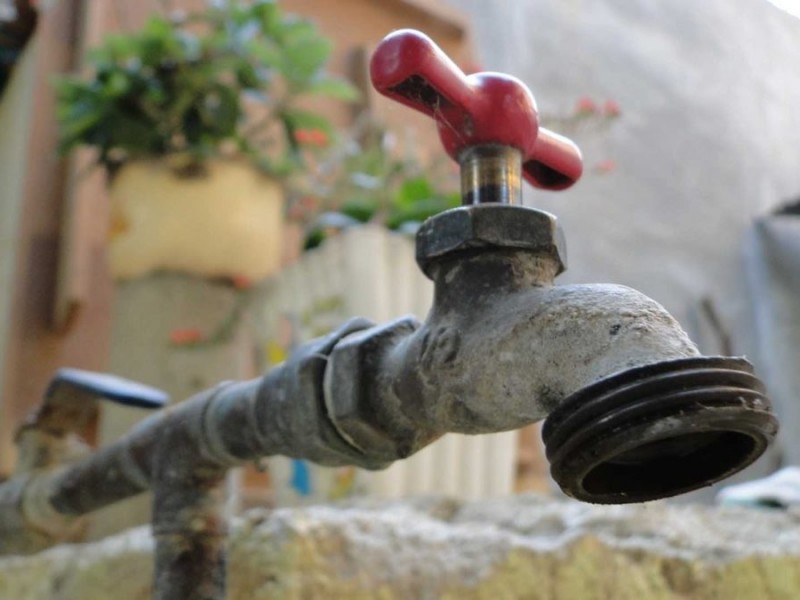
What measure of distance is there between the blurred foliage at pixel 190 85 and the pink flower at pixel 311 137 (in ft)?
0.03

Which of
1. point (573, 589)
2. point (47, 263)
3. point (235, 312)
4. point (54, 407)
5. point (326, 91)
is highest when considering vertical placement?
point (326, 91)

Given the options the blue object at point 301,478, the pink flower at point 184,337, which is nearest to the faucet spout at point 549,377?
the blue object at point 301,478

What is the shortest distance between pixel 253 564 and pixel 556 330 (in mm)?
271

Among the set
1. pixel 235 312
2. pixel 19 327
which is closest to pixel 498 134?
pixel 235 312

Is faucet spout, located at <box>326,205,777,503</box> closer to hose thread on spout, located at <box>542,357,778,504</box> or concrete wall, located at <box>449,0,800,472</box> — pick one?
hose thread on spout, located at <box>542,357,778,504</box>

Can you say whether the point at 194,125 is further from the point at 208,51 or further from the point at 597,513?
the point at 597,513

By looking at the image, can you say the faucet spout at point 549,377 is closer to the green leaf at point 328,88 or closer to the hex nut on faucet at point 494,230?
the hex nut on faucet at point 494,230

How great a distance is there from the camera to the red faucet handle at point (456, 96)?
0.31 meters

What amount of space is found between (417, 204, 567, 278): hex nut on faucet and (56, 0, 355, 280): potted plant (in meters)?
0.62

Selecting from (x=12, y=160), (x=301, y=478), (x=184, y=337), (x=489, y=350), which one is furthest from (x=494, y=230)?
(x=12, y=160)

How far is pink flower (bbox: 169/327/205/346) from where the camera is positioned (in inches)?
35.9

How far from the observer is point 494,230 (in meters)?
0.33

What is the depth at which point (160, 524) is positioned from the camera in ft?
1.55

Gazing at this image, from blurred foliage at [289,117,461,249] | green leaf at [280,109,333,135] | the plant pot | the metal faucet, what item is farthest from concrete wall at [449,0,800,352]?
the metal faucet
